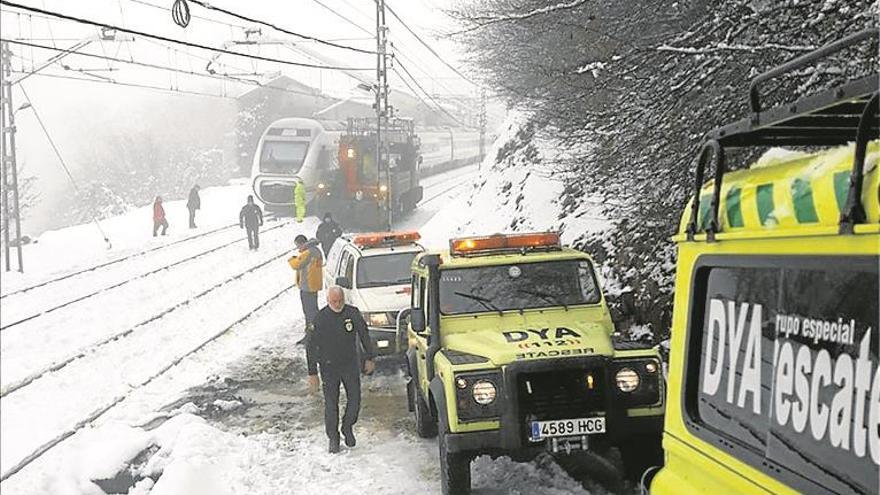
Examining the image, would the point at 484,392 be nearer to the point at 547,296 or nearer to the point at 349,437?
the point at 547,296

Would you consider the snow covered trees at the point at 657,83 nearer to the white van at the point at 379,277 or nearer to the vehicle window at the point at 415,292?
the vehicle window at the point at 415,292

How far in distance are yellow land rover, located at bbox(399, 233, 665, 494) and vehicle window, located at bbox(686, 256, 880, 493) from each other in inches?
129

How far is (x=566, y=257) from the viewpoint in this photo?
778 centimetres

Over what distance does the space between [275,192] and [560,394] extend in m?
23.1

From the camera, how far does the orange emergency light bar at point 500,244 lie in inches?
312

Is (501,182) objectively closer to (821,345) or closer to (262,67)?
(262,67)

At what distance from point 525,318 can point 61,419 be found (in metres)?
6.09

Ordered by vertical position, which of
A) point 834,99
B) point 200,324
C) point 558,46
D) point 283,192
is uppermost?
point 558,46

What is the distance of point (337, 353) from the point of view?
8477 mm

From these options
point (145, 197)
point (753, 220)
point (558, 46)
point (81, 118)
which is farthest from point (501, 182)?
point (753, 220)

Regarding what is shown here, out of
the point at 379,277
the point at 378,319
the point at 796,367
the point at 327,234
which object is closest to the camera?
the point at 796,367

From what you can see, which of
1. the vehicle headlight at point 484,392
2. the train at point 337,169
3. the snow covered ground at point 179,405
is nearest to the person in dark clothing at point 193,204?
the train at point 337,169

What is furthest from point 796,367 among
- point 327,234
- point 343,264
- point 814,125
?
point 327,234

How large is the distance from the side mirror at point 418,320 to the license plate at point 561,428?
1682mm
